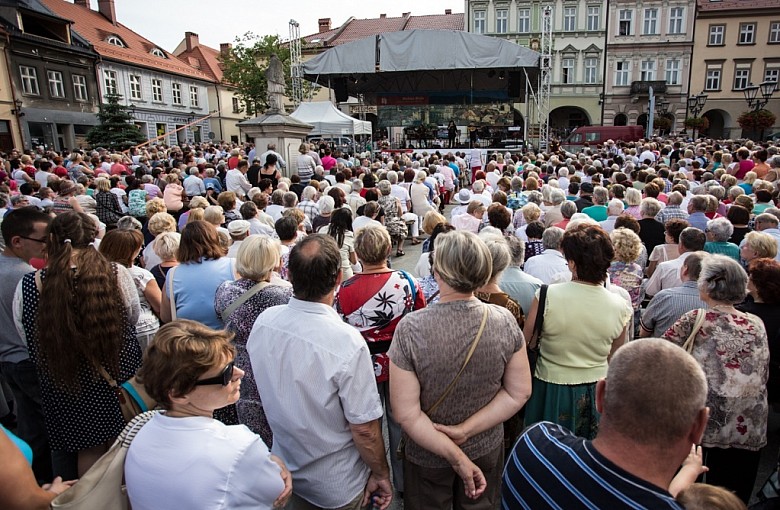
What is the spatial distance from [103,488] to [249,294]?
1.27 m

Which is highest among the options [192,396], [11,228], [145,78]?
[145,78]

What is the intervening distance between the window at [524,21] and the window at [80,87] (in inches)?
1156

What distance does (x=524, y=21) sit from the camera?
35.3m

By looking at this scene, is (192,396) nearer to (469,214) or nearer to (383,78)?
(469,214)

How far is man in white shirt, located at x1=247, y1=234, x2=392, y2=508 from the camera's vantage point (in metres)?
1.95

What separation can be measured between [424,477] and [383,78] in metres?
24.5

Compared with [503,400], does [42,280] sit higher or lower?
higher

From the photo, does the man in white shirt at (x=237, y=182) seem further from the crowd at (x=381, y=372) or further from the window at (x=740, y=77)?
the window at (x=740, y=77)

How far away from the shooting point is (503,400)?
2.09 meters

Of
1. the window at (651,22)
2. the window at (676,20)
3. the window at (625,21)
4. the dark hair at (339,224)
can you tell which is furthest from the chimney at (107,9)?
the dark hair at (339,224)

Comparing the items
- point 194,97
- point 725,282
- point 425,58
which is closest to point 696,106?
point 425,58

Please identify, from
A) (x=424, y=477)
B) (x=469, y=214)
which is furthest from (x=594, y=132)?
(x=424, y=477)

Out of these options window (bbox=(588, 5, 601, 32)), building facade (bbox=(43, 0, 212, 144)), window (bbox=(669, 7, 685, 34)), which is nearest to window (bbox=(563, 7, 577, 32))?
window (bbox=(588, 5, 601, 32))

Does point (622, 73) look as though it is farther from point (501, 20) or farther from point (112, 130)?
point (112, 130)
